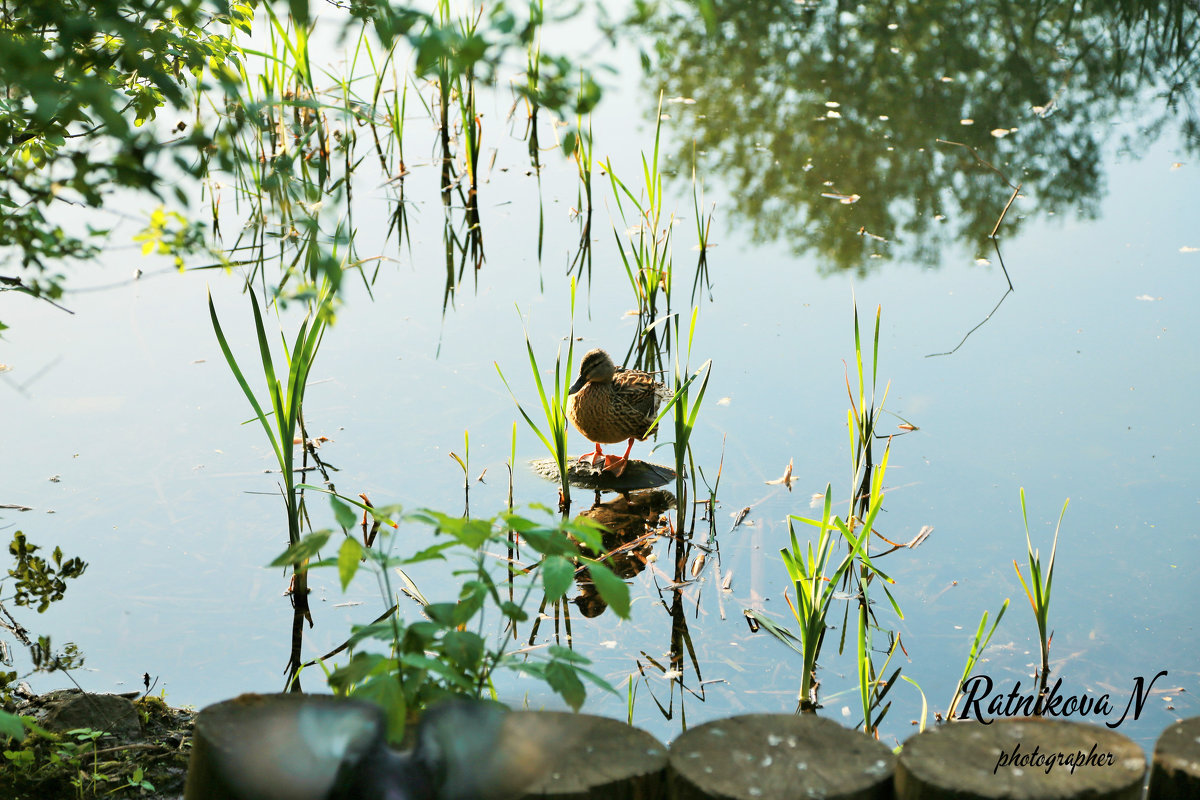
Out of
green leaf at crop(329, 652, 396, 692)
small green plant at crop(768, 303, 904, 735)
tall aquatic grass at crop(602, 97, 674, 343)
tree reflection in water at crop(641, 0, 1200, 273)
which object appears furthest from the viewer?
tree reflection in water at crop(641, 0, 1200, 273)

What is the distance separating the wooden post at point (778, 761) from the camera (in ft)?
5.02

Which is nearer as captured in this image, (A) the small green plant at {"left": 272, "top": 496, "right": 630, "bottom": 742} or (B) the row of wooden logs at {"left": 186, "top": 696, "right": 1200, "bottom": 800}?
(B) the row of wooden logs at {"left": 186, "top": 696, "right": 1200, "bottom": 800}

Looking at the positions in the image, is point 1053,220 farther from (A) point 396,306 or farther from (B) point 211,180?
(B) point 211,180

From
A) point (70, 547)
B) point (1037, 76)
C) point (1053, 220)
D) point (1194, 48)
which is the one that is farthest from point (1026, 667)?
point (1194, 48)

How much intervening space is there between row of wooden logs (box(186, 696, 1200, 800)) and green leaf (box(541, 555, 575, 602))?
0.63 feet

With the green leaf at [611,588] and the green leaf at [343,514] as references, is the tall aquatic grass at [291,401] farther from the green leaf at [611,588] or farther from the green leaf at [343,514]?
the green leaf at [611,588]

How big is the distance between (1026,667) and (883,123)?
5245mm

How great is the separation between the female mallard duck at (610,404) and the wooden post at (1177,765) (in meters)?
2.91

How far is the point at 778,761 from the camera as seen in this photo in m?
1.58

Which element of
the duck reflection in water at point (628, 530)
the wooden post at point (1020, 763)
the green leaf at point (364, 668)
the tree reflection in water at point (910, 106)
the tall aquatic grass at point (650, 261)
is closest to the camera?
the wooden post at point (1020, 763)

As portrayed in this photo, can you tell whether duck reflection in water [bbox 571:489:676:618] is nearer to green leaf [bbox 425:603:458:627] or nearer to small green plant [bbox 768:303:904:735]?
small green plant [bbox 768:303:904:735]

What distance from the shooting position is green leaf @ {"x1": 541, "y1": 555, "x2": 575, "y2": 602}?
5.45ft

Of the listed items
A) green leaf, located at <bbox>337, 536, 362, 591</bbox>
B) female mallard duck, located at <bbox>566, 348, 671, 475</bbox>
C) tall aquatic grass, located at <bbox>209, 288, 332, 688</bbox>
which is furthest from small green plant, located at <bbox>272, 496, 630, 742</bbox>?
female mallard duck, located at <bbox>566, 348, 671, 475</bbox>

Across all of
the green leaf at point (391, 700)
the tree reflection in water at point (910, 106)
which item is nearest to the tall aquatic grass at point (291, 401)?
the green leaf at point (391, 700)
